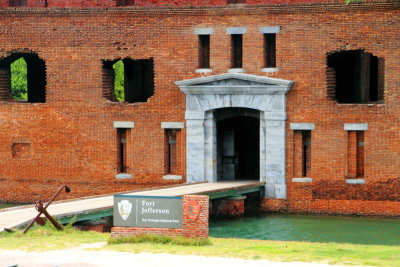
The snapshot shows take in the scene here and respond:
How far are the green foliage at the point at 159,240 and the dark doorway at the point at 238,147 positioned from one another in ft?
41.8

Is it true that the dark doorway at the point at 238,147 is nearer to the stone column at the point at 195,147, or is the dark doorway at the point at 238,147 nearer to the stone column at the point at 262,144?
the stone column at the point at 262,144

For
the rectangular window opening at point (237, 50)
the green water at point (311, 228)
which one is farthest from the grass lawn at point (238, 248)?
the rectangular window opening at point (237, 50)

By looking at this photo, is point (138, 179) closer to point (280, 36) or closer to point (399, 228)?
point (280, 36)

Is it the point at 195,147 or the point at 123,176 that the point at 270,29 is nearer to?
the point at 195,147

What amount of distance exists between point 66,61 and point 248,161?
7.22 metres

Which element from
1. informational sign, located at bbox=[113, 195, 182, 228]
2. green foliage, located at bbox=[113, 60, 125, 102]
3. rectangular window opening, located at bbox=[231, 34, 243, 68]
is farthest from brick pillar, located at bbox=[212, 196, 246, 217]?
green foliage, located at bbox=[113, 60, 125, 102]

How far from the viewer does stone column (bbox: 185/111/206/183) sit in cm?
3516

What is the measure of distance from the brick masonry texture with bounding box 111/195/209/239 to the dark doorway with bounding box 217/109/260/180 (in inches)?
494

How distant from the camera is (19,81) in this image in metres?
71.1

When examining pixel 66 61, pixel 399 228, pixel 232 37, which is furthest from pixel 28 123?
pixel 399 228

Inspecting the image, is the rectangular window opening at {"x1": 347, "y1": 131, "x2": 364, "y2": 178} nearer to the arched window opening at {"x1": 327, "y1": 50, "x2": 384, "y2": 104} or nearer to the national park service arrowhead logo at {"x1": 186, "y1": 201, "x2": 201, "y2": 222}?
the arched window opening at {"x1": 327, "y1": 50, "x2": 384, "y2": 104}

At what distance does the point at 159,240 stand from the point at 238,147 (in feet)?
49.2

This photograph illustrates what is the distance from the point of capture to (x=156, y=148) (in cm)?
3578

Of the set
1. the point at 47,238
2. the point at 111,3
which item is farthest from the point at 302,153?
the point at 47,238
